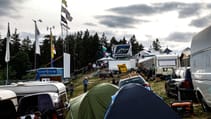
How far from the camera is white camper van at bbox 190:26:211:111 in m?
11.5

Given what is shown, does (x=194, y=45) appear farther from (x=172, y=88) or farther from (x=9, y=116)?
(x=9, y=116)

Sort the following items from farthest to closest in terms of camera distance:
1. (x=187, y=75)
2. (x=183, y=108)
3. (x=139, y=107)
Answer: (x=187, y=75) < (x=183, y=108) < (x=139, y=107)

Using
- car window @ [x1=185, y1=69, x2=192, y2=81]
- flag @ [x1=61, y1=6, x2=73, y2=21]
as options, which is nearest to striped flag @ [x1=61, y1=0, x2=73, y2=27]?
flag @ [x1=61, y1=6, x2=73, y2=21]

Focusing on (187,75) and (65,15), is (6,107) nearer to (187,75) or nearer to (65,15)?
(187,75)

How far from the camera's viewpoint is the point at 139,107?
22.2 ft

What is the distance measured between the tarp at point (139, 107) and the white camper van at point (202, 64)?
488cm

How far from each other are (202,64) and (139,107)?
608 cm

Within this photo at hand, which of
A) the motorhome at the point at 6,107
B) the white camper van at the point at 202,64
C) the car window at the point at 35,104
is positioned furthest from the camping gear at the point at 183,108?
the motorhome at the point at 6,107

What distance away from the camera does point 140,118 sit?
6641mm

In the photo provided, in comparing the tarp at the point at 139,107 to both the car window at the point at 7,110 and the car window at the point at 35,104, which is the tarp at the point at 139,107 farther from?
the car window at the point at 35,104

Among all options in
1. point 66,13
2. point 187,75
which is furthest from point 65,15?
point 187,75

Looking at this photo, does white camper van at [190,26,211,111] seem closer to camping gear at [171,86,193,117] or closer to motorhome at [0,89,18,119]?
camping gear at [171,86,193,117]

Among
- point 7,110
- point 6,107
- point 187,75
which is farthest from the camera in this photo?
point 187,75

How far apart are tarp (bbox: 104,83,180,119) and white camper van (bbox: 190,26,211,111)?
488cm
